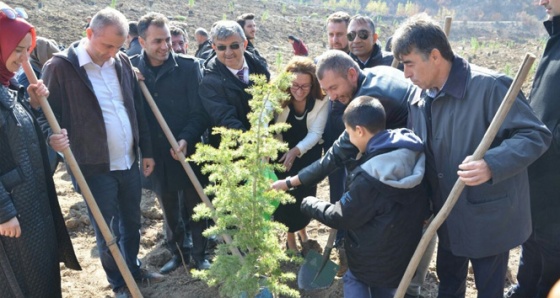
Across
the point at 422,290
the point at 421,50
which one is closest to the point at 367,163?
the point at 421,50

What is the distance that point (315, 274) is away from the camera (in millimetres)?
3598

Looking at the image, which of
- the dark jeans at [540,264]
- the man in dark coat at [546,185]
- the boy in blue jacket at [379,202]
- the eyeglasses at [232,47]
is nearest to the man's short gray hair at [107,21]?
the eyeglasses at [232,47]

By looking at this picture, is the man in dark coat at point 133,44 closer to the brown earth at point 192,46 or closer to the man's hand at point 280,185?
the brown earth at point 192,46

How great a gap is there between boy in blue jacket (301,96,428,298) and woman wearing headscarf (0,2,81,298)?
59.6 inches

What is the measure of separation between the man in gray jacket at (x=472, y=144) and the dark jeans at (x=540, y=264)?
603 mm

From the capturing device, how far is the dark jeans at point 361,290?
2.77m

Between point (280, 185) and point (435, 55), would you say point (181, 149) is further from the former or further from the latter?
point (435, 55)

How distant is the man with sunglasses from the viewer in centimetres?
432

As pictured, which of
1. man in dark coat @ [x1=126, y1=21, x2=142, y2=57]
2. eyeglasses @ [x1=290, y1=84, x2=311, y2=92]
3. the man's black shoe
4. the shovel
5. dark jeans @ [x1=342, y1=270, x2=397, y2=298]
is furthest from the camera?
man in dark coat @ [x1=126, y1=21, x2=142, y2=57]

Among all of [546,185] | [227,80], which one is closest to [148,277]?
[227,80]

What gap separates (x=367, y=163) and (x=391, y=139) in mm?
182

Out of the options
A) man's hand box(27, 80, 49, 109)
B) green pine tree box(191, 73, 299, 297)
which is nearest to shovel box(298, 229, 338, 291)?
green pine tree box(191, 73, 299, 297)

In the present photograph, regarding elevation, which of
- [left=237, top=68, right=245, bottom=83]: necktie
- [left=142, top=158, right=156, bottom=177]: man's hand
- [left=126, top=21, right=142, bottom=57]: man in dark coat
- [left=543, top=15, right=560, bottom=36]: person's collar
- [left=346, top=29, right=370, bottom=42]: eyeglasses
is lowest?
[left=142, top=158, right=156, bottom=177]: man's hand

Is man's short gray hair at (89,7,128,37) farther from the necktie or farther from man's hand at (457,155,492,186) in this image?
man's hand at (457,155,492,186)
